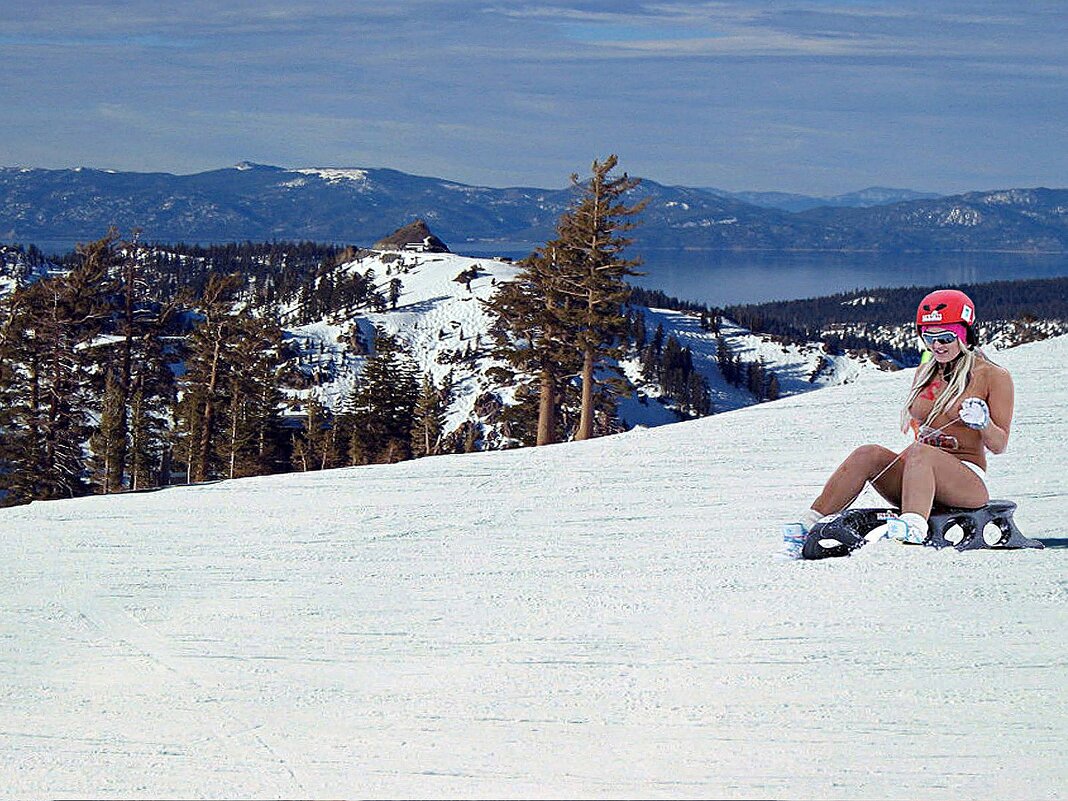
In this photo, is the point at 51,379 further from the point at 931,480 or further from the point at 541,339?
the point at 931,480

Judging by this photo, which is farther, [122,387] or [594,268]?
[122,387]

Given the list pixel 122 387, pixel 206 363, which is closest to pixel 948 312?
pixel 122 387

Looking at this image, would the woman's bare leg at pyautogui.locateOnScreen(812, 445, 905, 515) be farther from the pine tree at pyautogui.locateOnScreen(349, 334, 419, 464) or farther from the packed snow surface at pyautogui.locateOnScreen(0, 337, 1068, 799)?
the pine tree at pyautogui.locateOnScreen(349, 334, 419, 464)

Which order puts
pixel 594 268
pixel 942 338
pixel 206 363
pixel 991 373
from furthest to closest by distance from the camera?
pixel 206 363 → pixel 594 268 → pixel 942 338 → pixel 991 373

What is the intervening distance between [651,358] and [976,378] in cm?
12604

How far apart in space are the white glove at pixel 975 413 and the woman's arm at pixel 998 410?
103mm

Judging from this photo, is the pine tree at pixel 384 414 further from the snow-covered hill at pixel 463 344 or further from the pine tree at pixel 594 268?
the snow-covered hill at pixel 463 344

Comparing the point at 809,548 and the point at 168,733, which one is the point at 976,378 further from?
the point at 168,733

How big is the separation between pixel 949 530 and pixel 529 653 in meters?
3.58

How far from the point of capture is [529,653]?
6.82m

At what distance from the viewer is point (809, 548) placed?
28.2 ft

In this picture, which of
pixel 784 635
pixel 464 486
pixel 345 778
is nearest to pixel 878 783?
pixel 784 635

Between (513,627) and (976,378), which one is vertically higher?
(976,378)

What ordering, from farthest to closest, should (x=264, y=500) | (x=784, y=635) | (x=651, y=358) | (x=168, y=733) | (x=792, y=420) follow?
(x=651, y=358)
(x=792, y=420)
(x=264, y=500)
(x=784, y=635)
(x=168, y=733)
